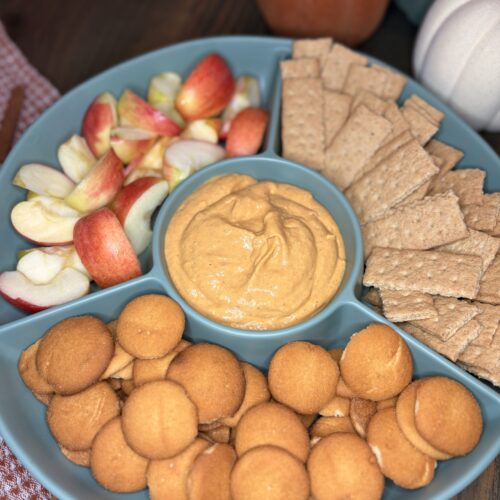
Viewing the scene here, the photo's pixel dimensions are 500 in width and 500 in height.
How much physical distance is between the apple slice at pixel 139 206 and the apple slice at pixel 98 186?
41mm

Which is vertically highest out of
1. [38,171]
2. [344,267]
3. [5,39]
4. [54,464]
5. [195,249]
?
[5,39]

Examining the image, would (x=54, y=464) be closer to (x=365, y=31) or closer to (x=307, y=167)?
(x=307, y=167)

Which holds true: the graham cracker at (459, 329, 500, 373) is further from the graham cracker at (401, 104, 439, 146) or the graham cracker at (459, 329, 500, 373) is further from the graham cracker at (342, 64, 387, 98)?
the graham cracker at (342, 64, 387, 98)

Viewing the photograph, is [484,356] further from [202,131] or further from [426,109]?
[202,131]

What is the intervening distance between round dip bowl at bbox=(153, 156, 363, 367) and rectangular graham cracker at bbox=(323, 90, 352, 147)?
19cm

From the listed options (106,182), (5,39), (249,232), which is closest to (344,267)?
(249,232)

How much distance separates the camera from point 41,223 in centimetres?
183

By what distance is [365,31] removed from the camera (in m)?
2.24

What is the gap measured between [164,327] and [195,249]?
0.24m

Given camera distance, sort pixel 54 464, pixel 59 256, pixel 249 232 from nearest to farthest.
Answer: pixel 54 464
pixel 249 232
pixel 59 256

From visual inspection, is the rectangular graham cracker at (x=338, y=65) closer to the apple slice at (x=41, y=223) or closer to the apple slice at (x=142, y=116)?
the apple slice at (x=142, y=116)

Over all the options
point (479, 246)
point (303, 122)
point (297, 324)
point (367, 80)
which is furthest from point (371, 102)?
point (297, 324)

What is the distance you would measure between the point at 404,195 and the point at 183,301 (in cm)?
66

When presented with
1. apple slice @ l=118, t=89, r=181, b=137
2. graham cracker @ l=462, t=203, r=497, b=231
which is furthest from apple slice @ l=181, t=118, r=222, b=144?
graham cracker @ l=462, t=203, r=497, b=231
